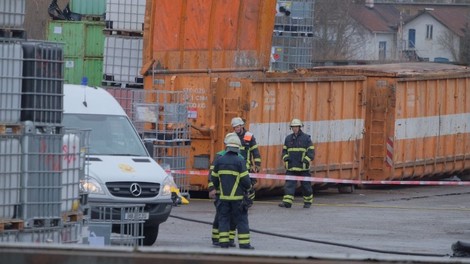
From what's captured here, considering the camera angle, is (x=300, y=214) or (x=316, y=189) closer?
(x=300, y=214)

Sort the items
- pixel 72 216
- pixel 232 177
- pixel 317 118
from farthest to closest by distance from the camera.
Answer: pixel 317 118
pixel 232 177
pixel 72 216

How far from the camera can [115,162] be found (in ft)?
49.7

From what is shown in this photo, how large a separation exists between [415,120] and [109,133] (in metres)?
12.3

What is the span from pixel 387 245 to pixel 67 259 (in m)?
10.3

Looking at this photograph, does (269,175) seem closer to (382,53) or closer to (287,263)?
(287,263)

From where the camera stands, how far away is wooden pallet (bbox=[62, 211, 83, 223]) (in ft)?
33.0

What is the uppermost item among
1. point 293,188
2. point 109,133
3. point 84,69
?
point 84,69

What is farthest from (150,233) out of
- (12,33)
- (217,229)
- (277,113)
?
(277,113)

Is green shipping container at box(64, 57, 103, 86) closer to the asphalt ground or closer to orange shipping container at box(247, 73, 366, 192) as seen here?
orange shipping container at box(247, 73, 366, 192)

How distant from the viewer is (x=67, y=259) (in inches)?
257

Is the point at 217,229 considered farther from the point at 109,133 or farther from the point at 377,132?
the point at 377,132

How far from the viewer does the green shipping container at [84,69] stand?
1020 inches

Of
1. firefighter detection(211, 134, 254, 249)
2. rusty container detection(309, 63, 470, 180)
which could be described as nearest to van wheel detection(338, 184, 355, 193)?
rusty container detection(309, 63, 470, 180)

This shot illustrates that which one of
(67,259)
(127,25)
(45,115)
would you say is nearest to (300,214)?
(127,25)
